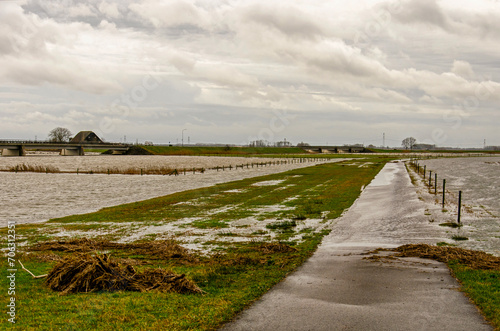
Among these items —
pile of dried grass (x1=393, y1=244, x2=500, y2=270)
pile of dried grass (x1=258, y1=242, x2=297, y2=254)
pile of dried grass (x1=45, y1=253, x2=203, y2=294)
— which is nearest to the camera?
pile of dried grass (x1=45, y1=253, x2=203, y2=294)

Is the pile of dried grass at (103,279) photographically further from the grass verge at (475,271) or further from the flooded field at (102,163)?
the flooded field at (102,163)

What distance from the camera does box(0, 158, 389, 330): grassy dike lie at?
354 inches

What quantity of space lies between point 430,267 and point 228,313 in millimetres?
7625

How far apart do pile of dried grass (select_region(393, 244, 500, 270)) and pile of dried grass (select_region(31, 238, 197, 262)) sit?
25.7 ft

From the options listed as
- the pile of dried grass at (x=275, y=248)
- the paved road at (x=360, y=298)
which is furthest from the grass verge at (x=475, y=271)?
the pile of dried grass at (x=275, y=248)

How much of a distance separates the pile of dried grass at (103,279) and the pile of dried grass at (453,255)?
8.40m

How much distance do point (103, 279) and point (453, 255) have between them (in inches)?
449

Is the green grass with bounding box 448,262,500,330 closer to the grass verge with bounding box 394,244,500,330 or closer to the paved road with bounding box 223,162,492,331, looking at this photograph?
the grass verge with bounding box 394,244,500,330

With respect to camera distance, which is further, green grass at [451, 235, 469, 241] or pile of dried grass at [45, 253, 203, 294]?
green grass at [451, 235, 469, 241]

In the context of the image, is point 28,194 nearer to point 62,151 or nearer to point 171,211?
point 171,211

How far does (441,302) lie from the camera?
10.1 meters

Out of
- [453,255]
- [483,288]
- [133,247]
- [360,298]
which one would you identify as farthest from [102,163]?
[483,288]

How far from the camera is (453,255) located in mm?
14914

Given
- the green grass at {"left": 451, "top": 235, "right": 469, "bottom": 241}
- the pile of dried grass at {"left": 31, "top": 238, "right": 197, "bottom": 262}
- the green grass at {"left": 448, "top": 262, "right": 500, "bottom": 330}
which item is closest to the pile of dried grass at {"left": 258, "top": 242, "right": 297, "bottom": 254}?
the pile of dried grass at {"left": 31, "top": 238, "right": 197, "bottom": 262}
